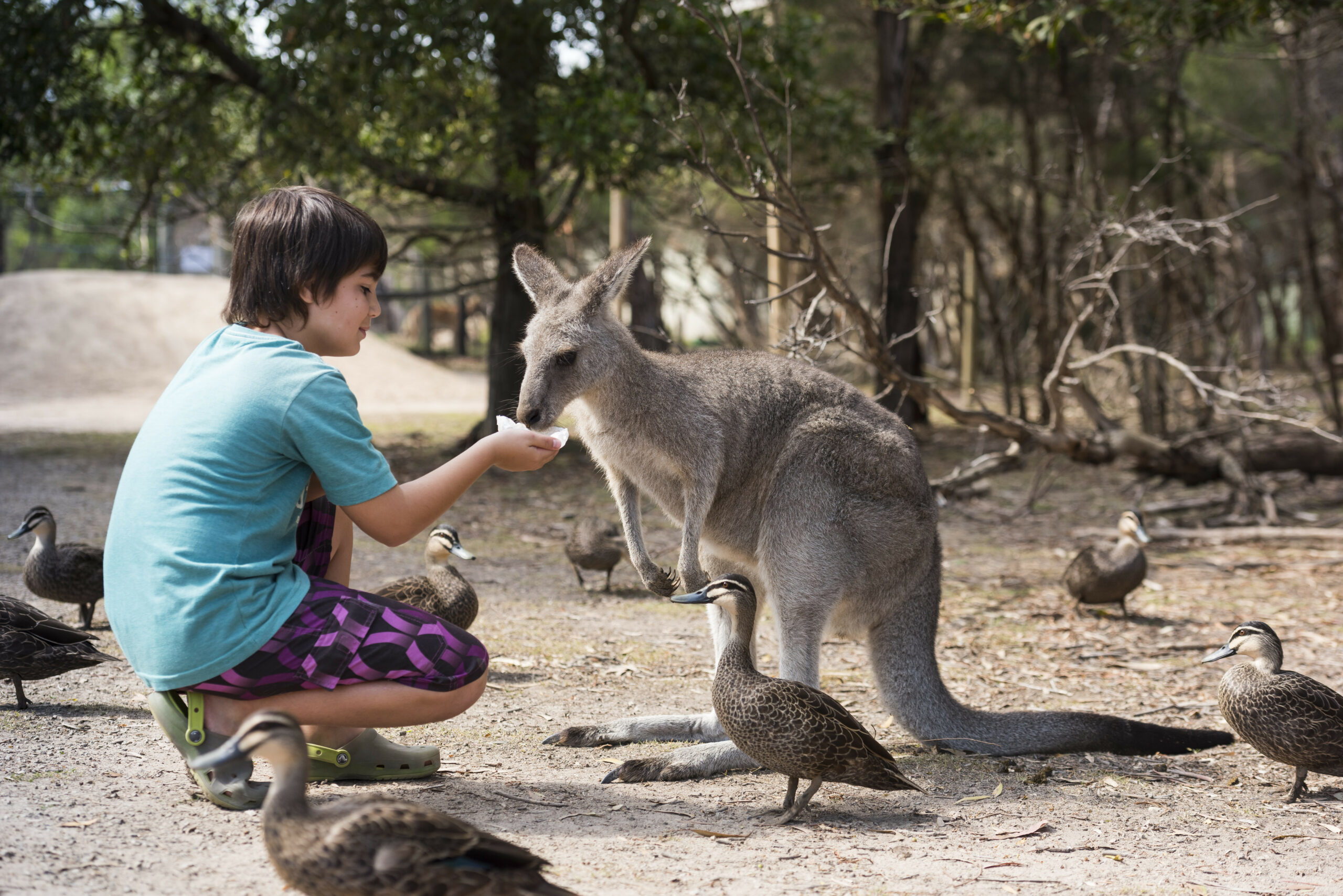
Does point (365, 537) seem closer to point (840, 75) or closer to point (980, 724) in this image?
point (980, 724)

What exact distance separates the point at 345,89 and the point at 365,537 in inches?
127

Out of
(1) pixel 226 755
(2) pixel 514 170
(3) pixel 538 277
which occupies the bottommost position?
(1) pixel 226 755

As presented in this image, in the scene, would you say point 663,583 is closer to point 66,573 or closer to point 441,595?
point 441,595

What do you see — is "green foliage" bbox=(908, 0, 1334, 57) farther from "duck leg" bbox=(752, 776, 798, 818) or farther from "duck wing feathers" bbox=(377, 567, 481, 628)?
"duck leg" bbox=(752, 776, 798, 818)

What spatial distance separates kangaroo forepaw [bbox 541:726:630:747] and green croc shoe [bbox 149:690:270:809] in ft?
3.06

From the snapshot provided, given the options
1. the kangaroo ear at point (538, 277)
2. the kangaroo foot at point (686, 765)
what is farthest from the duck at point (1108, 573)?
the kangaroo ear at point (538, 277)

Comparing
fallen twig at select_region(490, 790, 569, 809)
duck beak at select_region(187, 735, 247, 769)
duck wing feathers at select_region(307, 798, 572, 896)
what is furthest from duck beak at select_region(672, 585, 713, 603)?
duck beak at select_region(187, 735, 247, 769)

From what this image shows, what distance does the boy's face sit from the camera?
2643 mm

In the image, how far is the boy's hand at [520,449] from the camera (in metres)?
2.71

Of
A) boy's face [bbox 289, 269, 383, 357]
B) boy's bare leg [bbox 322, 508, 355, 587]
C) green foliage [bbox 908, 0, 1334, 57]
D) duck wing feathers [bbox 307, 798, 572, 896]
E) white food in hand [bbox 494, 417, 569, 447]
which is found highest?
green foliage [bbox 908, 0, 1334, 57]

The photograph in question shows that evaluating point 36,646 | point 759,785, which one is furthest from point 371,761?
point 36,646

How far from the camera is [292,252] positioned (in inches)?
101

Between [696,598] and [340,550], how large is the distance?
3.17ft

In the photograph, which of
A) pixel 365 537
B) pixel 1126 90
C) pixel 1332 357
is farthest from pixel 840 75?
pixel 365 537
